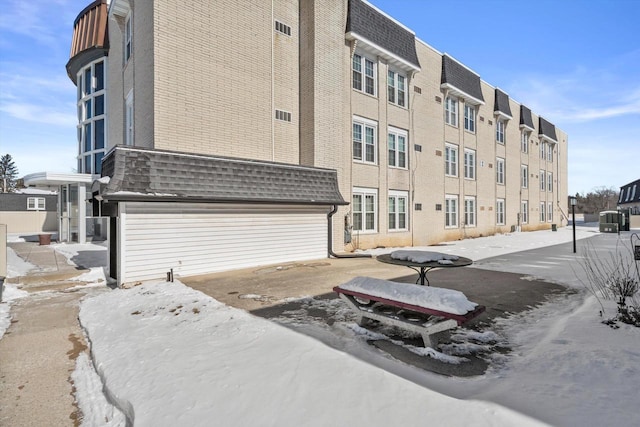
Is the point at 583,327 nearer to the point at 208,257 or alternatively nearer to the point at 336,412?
the point at 336,412

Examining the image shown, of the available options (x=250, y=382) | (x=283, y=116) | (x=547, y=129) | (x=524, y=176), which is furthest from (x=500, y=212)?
(x=250, y=382)

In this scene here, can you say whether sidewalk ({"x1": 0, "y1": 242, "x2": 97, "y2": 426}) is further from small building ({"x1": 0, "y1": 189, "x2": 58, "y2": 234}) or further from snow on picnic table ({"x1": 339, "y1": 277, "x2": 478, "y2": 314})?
small building ({"x1": 0, "y1": 189, "x2": 58, "y2": 234})

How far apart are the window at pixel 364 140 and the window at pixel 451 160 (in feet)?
23.9

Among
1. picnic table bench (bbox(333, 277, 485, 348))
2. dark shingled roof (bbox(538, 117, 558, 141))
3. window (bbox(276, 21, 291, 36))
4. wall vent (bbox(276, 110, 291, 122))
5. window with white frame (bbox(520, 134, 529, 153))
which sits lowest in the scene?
picnic table bench (bbox(333, 277, 485, 348))

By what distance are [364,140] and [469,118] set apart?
12.3 m

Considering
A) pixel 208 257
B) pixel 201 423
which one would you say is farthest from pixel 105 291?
pixel 201 423

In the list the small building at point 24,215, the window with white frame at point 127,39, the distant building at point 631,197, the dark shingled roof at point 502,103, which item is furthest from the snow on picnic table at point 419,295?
the distant building at point 631,197

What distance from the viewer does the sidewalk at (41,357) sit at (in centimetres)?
335

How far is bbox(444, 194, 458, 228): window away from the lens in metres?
22.6

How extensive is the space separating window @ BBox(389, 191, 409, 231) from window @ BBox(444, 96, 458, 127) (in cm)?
733

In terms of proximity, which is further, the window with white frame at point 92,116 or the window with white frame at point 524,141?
the window with white frame at point 524,141

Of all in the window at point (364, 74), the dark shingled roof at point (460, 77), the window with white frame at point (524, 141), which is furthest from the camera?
the window with white frame at point (524, 141)

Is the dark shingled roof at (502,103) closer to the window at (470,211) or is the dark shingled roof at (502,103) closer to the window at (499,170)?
the window at (499,170)

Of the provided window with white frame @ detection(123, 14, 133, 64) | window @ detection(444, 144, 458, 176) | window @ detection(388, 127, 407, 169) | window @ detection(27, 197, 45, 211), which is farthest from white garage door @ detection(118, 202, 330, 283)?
window @ detection(27, 197, 45, 211)
